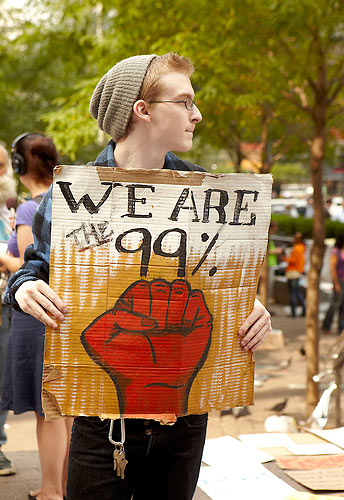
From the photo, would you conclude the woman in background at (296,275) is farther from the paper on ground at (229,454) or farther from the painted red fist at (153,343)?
the painted red fist at (153,343)

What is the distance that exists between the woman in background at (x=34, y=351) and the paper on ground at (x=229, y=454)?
69 cm

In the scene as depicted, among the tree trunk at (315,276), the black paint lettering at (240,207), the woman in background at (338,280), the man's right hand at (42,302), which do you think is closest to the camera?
the man's right hand at (42,302)

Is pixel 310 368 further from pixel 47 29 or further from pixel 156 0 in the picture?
pixel 47 29

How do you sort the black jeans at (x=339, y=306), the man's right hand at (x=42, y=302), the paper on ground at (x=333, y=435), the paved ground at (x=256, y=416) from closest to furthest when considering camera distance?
1. the man's right hand at (x=42, y=302)
2. the paper on ground at (x=333, y=435)
3. the paved ground at (x=256, y=416)
4. the black jeans at (x=339, y=306)

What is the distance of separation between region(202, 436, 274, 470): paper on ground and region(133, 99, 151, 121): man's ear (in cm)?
194

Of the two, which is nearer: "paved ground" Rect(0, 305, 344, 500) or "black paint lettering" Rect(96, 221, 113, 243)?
"black paint lettering" Rect(96, 221, 113, 243)

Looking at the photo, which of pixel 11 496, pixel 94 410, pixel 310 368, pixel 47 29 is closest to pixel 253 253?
pixel 94 410

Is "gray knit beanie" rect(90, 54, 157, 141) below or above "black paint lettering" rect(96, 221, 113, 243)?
above

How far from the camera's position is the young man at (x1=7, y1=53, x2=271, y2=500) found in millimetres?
1905

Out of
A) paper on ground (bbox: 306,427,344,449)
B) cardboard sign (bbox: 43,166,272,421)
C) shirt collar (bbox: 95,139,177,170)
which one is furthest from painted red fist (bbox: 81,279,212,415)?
paper on ground (bbox: 306,427,344,449)

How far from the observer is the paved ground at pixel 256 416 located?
3912mm

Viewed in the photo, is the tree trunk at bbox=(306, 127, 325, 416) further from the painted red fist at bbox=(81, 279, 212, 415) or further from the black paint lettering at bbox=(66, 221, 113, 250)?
the black paint lettering at bbox=(66, 221, 113, 250)

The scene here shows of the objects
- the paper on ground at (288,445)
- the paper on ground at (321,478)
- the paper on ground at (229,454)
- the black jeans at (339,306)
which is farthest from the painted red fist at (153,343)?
the black jeans at (339,306)

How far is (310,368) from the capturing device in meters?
6.48
